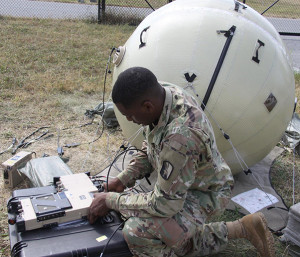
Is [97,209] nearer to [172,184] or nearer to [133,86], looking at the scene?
[172,184]

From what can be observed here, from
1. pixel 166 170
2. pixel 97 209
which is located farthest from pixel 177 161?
pixel 97 209

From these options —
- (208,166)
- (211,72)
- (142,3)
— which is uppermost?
(211,72)

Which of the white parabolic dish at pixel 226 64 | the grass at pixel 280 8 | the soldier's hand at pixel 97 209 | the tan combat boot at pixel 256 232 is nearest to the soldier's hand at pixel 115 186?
the soldier's hand at pixel 97 209

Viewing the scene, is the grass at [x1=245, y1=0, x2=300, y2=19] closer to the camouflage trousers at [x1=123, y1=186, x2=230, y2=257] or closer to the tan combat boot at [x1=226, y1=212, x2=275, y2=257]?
the tan combat boot at [x1=226, y1=212, x2=275, y2=257]

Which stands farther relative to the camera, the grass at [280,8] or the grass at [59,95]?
the grass at [280,8]

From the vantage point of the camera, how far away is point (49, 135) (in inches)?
188

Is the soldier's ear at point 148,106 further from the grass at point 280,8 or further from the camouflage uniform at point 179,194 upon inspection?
the grass at point 280,8

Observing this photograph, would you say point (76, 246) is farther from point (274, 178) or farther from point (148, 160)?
point (274, 178)

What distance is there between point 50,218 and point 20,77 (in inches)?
180

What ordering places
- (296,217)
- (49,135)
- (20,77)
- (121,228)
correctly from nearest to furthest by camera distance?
(121,228), (296,217), (49,135), (20,77)

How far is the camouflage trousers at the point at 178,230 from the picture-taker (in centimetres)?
250

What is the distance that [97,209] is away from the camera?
100 inches

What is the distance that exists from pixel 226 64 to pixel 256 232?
1.45m

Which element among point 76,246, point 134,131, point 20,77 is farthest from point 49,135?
point 76,246
